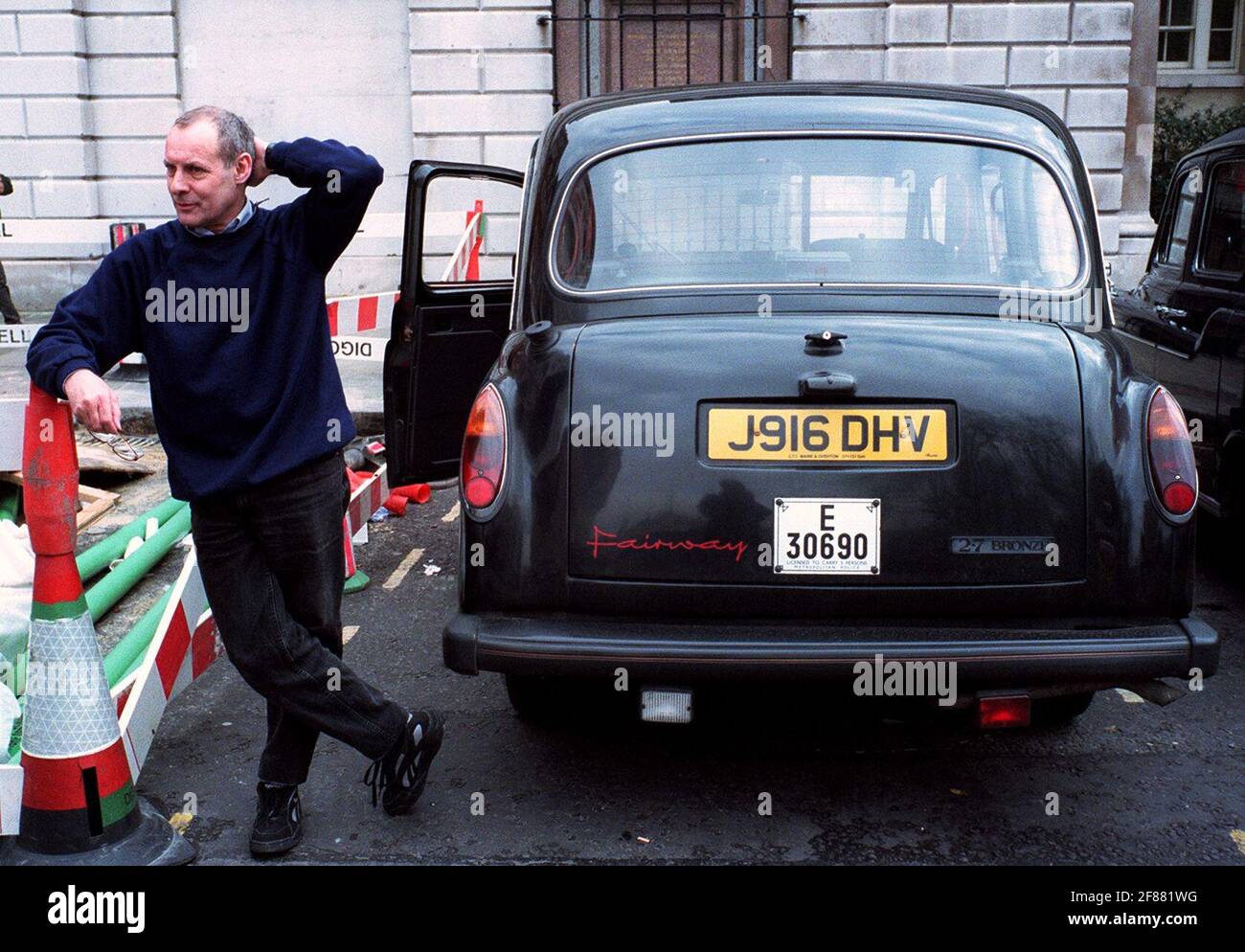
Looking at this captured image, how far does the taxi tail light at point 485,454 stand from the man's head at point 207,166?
0.85m

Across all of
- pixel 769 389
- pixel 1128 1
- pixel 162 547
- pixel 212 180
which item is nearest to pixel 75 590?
pixel 212 180

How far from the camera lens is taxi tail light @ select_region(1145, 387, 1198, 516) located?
338 centimetres

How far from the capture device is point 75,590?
10.7ft

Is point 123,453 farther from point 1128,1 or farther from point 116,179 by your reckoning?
point 1128,1

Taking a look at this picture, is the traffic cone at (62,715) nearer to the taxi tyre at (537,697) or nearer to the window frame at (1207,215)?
the taxi tyre at (537,697)

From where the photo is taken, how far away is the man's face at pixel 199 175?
121 inches

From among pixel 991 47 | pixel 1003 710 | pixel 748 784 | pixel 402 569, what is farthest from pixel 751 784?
pixel 991 47

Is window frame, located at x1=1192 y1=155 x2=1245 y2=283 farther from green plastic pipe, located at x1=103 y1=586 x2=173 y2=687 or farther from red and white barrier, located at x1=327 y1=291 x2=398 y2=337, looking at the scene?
green plastic pipe, located at x1=103 y1=586 x2=173 y2=687

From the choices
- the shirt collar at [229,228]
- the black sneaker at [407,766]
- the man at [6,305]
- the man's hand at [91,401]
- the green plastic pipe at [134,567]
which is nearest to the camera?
the man's hand at [91,401]

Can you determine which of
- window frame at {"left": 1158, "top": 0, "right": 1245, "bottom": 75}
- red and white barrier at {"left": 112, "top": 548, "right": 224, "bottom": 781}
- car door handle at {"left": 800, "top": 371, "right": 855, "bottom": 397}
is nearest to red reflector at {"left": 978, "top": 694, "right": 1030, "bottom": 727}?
car door handle at {"left": 800, "top": 371, "right": 855, "bottom": 397}

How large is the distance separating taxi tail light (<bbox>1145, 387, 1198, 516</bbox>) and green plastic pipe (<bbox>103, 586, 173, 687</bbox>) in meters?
3.00

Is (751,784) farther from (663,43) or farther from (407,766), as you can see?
(663,43)

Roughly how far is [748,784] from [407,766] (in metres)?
1.04
